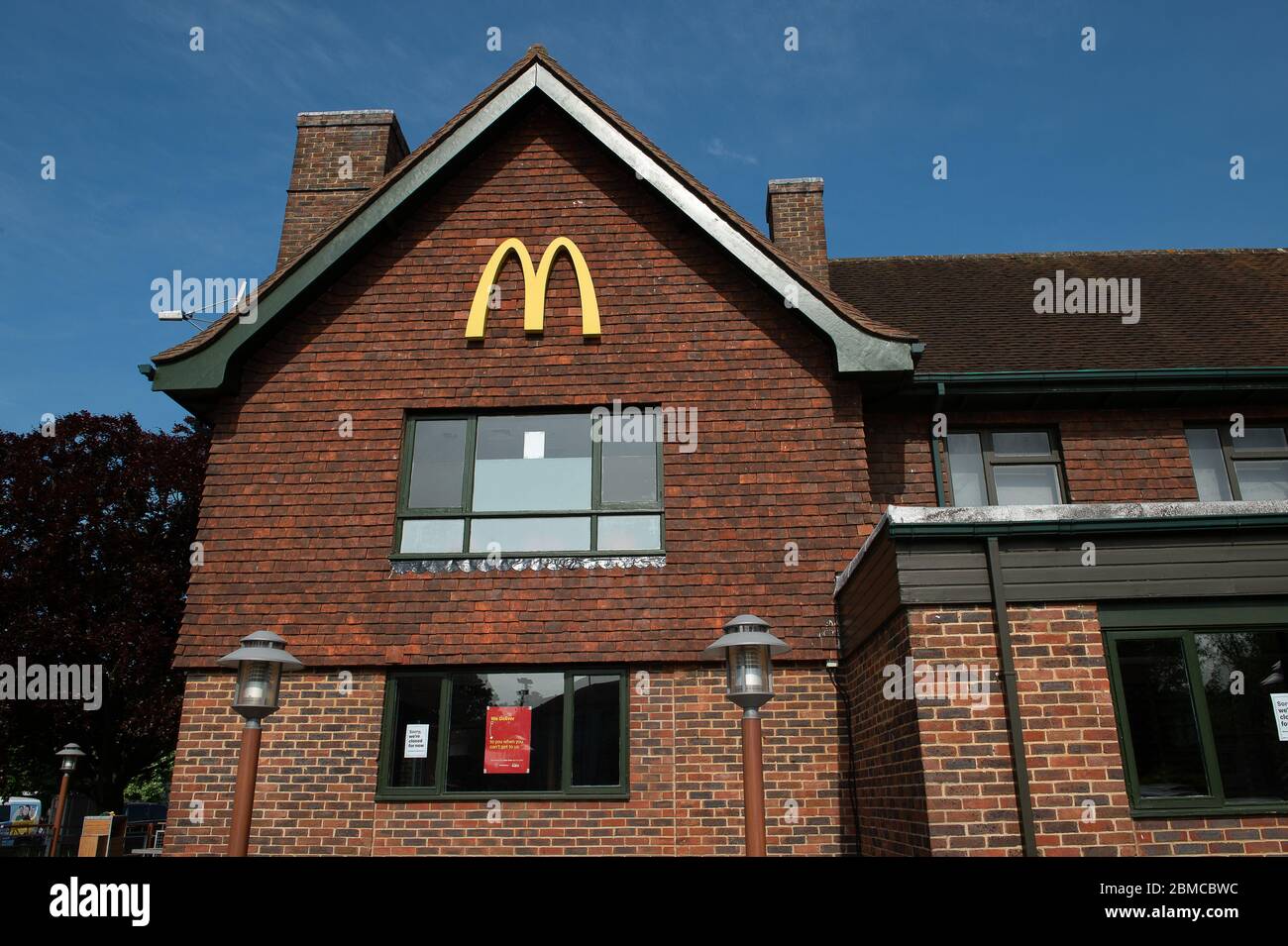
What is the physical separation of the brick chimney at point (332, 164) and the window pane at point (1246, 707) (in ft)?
37.8

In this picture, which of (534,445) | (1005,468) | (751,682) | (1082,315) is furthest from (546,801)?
(1082,315)

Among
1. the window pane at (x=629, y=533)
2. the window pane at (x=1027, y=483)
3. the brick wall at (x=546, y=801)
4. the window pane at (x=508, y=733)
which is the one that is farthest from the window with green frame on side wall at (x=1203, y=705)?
the window pane at (x=508, y=733)

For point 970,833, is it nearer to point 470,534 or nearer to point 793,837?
point 793,837

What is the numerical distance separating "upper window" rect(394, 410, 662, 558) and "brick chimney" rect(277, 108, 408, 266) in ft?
12.9

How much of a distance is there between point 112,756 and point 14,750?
333 cm

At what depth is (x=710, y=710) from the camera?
29.5 ft

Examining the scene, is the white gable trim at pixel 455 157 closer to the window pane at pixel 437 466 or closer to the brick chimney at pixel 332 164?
the brick chimney at pixel 332 164

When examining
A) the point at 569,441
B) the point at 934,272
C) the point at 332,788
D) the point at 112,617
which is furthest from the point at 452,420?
the point at 112,617

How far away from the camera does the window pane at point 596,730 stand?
8922 mm

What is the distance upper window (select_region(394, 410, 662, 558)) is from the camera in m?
9.73

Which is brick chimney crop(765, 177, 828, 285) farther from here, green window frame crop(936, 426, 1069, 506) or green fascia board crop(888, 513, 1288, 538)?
green fascia board crop(888, 513, 1288, 538)

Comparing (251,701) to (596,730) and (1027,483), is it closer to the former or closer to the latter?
(596,730)

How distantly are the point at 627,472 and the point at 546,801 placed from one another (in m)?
3.69

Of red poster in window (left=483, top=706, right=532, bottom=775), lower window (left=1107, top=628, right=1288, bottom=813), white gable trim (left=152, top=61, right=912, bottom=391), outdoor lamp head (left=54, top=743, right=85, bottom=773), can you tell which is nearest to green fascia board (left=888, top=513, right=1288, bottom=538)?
lower window (left=1107, top=628, right=1288, bottom=813)
